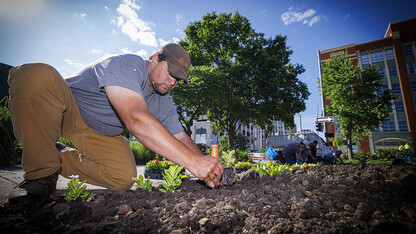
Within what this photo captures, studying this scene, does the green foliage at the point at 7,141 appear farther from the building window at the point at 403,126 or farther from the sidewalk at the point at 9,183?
the building window at the point at 403,126

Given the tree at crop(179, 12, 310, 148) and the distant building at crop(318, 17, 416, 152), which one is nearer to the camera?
the tree at crop(179, 12, 310, 148)

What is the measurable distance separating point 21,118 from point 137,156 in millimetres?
9736

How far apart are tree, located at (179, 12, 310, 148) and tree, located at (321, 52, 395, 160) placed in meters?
2.51

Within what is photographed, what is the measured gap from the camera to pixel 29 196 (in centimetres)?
150

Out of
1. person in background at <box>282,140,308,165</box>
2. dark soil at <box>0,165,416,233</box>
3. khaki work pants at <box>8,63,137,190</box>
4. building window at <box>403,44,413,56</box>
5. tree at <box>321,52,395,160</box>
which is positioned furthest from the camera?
building window at <box>403,44,413,56</box>

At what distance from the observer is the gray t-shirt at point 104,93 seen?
142cm

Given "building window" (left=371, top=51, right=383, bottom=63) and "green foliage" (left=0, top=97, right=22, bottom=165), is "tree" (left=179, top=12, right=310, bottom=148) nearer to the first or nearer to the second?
"green foliage" (left=0, top=97, right=22, bottom=165)

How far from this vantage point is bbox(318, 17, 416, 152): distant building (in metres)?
28.0

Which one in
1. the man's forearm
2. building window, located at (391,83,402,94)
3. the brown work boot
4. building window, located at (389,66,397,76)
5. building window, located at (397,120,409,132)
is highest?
building window, located at (389,66,397,76)

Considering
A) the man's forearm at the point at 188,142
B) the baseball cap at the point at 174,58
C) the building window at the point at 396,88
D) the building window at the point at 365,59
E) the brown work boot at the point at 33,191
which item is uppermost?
the building window at the point at 365,59

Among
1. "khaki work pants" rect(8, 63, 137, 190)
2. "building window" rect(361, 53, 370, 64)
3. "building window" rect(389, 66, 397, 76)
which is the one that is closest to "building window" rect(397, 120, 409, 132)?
"building window" rect(389, 66, 397, 76)

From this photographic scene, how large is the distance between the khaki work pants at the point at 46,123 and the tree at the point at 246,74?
12.4 m

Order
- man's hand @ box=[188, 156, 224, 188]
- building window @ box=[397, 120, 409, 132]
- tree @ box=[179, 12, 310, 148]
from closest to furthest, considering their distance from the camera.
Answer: man's hand @ box=[188, 156, 224, 188] → tree @ box=[179, 12, 310, 148] → building window @ box=[397, 120, 409, 132]

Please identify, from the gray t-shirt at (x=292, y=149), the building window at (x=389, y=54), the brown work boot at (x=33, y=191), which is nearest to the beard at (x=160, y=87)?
the brown work boot at (x=33, y=191)
